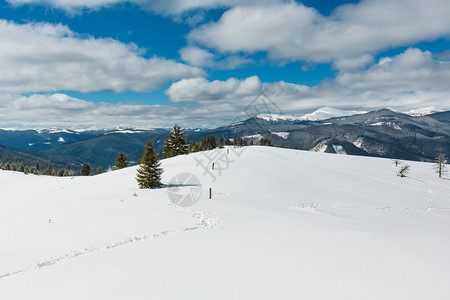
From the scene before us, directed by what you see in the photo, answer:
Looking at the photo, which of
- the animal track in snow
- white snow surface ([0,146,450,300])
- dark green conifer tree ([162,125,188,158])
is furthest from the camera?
dark green conifer tree ([162,125,188,158])

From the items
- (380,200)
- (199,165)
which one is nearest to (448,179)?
(380,200)

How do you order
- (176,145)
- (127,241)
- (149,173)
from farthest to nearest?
1. (176,145)
2. (149,173)
3. (127,241)

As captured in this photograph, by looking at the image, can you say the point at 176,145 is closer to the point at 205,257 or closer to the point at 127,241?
the point at 127,241

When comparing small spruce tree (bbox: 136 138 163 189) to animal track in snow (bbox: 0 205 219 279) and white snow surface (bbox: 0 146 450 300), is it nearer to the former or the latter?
white snow surface (bbox: 0 146 450 300)

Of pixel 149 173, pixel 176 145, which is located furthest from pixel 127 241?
pixel 176 145

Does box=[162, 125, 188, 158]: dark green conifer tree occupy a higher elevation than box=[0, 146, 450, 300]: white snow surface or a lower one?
higher

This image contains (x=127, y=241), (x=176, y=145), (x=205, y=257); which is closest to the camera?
(x=205, y=257)

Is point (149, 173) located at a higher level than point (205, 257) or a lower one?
higher

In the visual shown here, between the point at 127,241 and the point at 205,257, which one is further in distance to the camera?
the point at 127,241

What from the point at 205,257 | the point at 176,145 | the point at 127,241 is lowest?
the point at 127,241

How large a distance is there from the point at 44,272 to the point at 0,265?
8.53 feet

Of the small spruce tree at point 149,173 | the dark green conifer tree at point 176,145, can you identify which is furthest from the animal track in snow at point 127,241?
the dark green conifer tree at point 176,145

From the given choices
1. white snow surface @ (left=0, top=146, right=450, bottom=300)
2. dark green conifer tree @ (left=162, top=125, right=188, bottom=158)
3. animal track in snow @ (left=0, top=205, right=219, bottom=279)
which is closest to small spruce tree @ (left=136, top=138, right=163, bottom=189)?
white snow surface @ (left=0, top=146, right=450, bottom=300)

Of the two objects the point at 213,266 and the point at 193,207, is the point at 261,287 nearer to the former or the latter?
the point at 213,266
